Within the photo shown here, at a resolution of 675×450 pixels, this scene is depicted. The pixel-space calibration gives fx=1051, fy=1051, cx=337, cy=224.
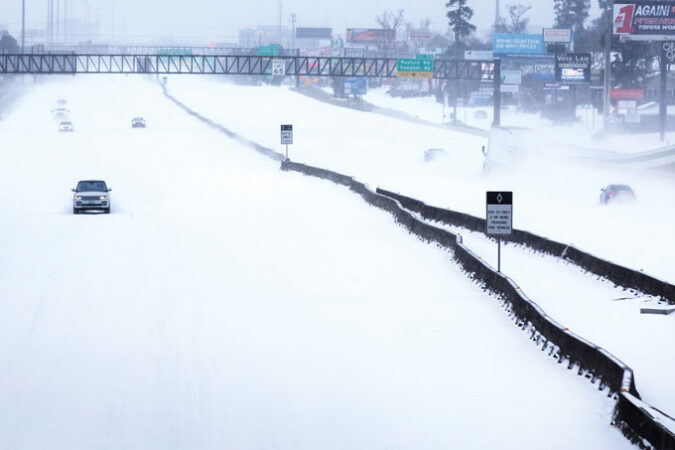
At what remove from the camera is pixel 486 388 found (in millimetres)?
16312

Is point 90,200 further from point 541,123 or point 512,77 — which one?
point 541,123

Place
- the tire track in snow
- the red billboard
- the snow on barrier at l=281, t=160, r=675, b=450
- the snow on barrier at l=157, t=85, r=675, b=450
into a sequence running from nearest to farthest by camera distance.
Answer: the snow on barrier at l=281, t=160, r=675, b=450 < the snow on barrier at l=157, t=85, r=675, b=450 < the tire track in snow < the red billboard

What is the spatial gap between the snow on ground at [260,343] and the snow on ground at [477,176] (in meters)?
6.91

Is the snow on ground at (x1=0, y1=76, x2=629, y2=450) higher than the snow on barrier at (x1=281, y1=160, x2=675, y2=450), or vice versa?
the snow on barrier at (x1=281, y1=160, x2=675, y2=450)

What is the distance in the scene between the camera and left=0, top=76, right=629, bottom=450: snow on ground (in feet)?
46.7

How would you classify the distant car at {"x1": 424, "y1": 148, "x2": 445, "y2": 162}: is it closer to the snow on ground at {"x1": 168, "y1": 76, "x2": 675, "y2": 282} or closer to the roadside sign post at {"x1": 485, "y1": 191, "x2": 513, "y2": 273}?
the snow on ground at {"x1": 168, "y1": 76, "x2": 675, "y2": 282}

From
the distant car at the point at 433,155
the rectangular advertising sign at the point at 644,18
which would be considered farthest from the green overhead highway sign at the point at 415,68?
the distant car at the point at 433,155

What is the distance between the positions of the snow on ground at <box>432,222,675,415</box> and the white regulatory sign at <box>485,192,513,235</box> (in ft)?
5.77

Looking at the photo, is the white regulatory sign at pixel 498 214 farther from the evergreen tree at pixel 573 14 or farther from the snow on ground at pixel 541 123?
the evergreen tree at pixel 573 14

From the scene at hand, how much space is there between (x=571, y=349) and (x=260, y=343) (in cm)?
574

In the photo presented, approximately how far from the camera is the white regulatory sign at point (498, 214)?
78.3 ft

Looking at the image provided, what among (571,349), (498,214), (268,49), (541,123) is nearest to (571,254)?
(498,214)

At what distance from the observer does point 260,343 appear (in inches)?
769

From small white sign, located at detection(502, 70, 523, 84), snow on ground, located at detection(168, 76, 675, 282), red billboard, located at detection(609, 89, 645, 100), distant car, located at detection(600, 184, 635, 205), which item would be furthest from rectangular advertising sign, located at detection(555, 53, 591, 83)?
distant car, located at detection(600, 184, 635, 205)
